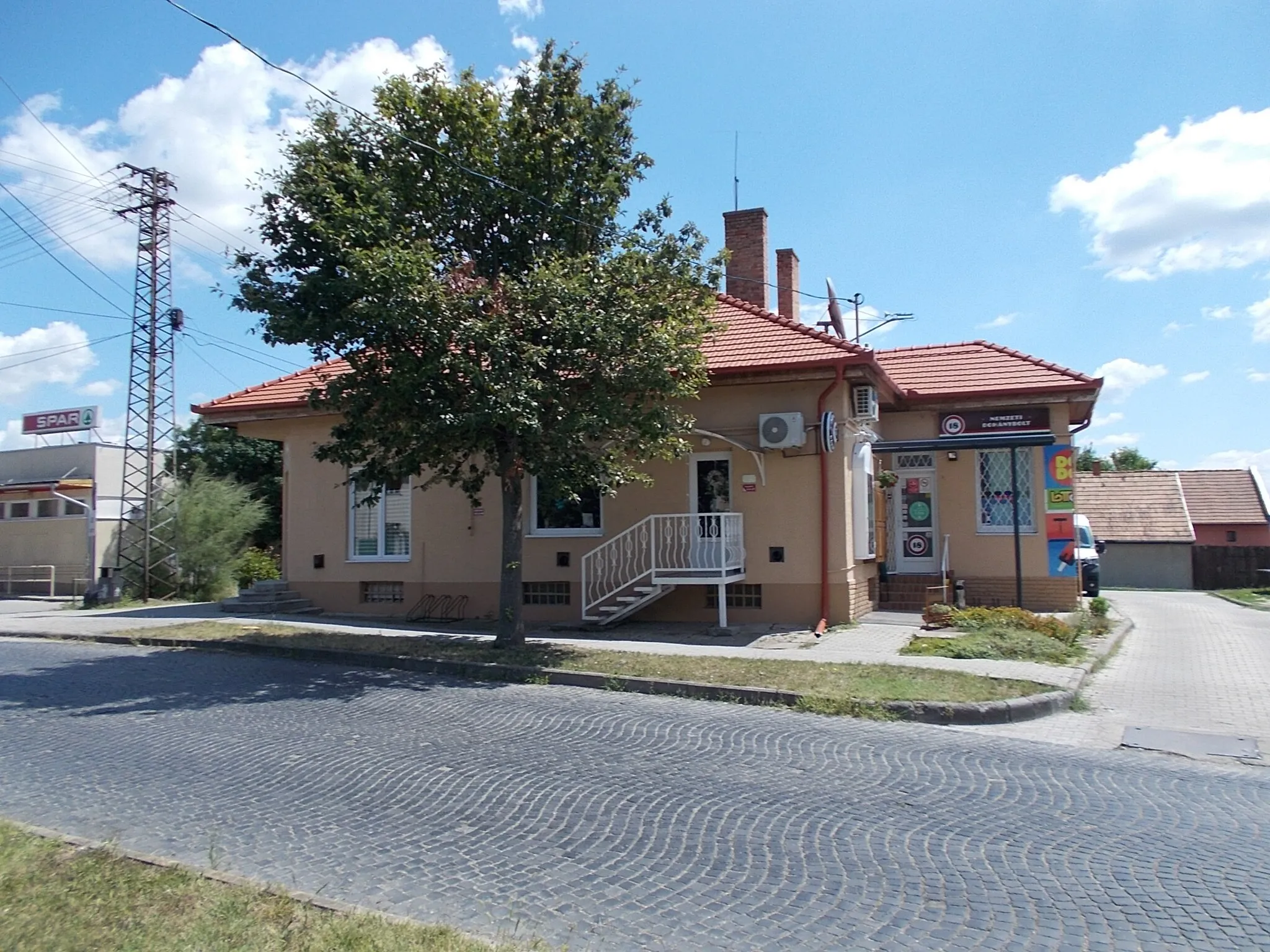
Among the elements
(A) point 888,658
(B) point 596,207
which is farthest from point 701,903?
(B) point 596,207

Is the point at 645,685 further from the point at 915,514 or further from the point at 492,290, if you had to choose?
the point at 915,514

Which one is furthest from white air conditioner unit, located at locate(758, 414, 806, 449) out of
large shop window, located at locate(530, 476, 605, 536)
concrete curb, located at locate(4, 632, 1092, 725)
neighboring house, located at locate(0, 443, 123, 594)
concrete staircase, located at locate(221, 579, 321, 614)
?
neighboring house, located at locate(0, 443, 123, 594)

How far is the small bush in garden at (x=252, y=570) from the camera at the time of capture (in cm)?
2706

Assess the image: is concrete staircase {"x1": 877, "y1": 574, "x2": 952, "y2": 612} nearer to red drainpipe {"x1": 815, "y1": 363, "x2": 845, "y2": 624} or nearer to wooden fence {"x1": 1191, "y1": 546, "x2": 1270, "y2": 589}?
red drainpipe {"x1": 815, "y1": 363, "x2": 845, "y2": 624}

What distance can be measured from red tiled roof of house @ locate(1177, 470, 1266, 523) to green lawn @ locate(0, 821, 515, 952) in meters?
45.8

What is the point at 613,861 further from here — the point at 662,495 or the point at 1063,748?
the point at 662,495

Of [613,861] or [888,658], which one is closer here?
[613,861]

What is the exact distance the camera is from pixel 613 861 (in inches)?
204

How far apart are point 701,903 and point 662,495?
1182cm

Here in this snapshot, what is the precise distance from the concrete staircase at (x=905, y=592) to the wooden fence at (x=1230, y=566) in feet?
78.5

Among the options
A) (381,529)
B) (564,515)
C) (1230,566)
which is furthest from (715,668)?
(1230,566)

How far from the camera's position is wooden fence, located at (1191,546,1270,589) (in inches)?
1403

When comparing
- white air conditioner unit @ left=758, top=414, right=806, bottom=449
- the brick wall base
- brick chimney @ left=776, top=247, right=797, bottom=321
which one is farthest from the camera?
brick chimney @ left=776, top=247, right=797, bottom=321

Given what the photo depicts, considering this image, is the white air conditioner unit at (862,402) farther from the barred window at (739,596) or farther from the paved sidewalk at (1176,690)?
the paved sidewalk at (1176,690)
